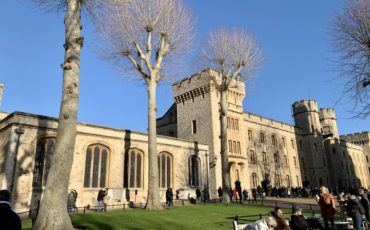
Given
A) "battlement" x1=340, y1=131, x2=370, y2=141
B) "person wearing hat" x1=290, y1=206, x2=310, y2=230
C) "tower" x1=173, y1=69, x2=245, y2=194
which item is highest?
"battlement" x1=340, y1=131, x2=370, y2=141

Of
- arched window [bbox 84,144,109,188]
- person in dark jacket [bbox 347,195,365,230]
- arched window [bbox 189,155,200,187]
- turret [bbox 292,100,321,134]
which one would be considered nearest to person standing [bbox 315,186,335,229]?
person in dark jacket [bbox 347,195,365,230]

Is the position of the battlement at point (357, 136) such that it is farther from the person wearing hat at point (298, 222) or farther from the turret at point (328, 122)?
the person wearing hat at point (298, 222)

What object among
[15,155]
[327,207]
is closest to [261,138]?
[15,155]

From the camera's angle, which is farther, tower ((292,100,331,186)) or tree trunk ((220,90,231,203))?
tower ((292,100,331,186))

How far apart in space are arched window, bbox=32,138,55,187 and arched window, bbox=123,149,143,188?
5.79 meters

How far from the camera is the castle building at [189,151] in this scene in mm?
18359

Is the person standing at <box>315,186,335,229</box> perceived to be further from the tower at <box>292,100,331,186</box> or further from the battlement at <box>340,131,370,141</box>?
the battlement at <box>340,131,370,141</box>

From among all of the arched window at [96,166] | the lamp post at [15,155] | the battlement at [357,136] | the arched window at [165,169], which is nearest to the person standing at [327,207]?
the arched window at [96,166]

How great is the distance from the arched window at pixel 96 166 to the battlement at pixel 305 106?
38.2 m

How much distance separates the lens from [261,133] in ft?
135

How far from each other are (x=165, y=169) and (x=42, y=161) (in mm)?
10137

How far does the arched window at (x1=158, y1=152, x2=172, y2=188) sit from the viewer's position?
83.4 ft

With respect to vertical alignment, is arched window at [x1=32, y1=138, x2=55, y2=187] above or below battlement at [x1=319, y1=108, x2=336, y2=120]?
below

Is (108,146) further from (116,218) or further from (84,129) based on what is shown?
(116,218)
